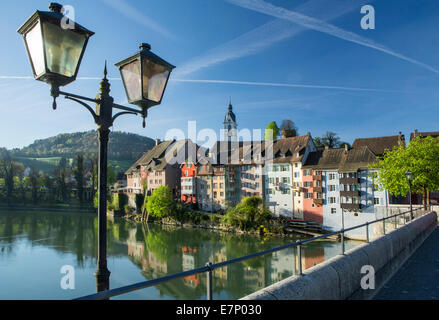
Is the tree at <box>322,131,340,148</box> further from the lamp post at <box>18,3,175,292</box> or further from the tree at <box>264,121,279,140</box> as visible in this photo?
the lamp post at <box>18,3,175,292</box>

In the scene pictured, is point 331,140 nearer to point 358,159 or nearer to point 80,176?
point 358,159

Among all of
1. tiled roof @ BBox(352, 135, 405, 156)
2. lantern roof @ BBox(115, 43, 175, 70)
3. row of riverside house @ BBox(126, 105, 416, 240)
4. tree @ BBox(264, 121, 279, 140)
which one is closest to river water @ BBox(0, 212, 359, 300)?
row of riverside house @ BBox(126, 105, 416, 240)

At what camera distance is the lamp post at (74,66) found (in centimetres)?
312

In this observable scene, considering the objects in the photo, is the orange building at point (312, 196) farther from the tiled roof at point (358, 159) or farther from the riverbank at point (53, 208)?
the riverbank at point (53, 208)

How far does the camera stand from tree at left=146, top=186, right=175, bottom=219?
60.1 m

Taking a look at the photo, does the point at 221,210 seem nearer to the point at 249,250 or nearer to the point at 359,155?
the point at 249,250

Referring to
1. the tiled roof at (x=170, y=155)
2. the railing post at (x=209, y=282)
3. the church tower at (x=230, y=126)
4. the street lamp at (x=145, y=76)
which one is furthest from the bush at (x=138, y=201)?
the railing post at (x=209, y=282)

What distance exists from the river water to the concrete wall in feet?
34.3

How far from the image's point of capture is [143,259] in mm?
36562

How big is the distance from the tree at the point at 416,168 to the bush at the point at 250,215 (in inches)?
841

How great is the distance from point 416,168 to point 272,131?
156 ft

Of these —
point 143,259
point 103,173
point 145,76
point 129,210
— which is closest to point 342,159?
point 143,259

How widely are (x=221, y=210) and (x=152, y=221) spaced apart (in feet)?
57.1
